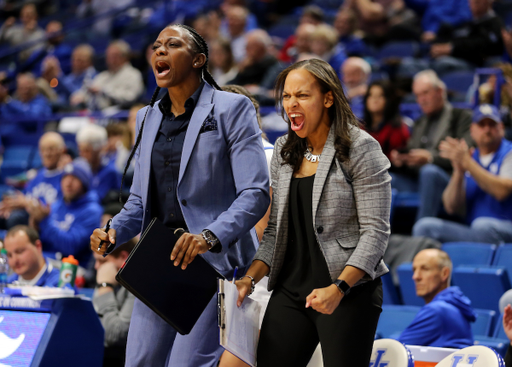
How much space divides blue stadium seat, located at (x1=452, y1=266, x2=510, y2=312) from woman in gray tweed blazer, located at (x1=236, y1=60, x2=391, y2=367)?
229 cm

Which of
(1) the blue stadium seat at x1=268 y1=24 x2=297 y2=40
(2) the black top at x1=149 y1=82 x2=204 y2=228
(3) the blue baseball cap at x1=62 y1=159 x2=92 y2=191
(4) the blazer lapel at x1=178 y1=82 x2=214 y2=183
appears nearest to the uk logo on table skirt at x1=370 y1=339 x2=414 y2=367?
(2) the black top at x1=149 y1=82 x2=204 y2=228

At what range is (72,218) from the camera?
18.6ft

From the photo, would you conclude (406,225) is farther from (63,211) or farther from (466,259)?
(63,211)

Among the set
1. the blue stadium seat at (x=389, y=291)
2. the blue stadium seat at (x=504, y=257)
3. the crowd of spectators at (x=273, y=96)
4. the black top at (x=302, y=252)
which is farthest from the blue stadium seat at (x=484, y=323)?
the black top at (x=302, y=252)

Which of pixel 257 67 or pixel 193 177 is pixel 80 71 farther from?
pixel 193 177

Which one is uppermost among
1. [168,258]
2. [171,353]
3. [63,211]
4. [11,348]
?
[168,258]

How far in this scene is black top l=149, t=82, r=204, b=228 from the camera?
85.9 inches

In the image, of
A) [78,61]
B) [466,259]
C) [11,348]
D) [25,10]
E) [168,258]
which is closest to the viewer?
[168,258]

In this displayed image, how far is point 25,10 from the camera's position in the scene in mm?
10625

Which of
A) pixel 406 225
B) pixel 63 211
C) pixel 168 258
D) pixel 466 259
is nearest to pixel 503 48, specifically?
pixel 406 225

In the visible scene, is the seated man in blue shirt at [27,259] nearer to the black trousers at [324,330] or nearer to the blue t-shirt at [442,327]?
the blue t-shirt at [442,327]

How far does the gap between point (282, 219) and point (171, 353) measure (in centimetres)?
56

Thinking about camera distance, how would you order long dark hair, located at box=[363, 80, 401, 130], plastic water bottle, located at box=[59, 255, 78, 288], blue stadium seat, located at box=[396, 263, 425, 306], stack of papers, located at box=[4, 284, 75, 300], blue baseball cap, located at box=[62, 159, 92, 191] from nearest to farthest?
stack of papers, located at box=[4, 284, 75, 300] < plastic water bottle, located at box=[59, 255, 78, 288] < blue stadium seat, located at box=[396, 263, 425, 306] < long dark hair, located at box=[363, 80, 401, 130] < blue baseball cap, located at box=[62, 159, 92, 191]

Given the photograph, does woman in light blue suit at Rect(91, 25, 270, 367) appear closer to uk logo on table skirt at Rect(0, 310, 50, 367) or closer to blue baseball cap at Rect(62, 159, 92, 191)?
uk logo on table skirt at Rect(0, 310, 50, 367)
